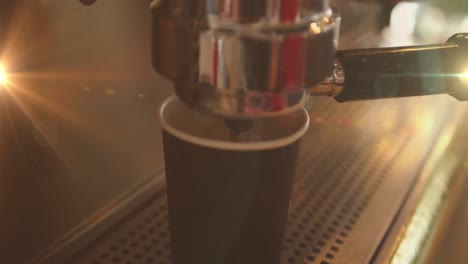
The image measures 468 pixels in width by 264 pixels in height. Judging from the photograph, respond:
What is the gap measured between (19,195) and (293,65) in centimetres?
26

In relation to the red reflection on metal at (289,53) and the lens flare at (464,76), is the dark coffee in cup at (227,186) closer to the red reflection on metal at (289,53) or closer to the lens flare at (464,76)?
the red reflection on metal at (289,53)

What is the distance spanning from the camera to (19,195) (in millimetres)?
437

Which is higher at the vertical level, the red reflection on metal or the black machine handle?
the red reflection on metal

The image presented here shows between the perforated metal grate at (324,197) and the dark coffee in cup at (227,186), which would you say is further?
the perforated metal grate at (324,197)

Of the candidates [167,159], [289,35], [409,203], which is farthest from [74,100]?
[409,203]

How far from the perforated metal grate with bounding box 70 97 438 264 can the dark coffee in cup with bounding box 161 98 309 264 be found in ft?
0.29

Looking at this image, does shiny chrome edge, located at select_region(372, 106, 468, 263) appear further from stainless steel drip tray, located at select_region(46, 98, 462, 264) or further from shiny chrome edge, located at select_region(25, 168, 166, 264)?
shiny chrome edge, located at select_region(25, 168, 166, 264)

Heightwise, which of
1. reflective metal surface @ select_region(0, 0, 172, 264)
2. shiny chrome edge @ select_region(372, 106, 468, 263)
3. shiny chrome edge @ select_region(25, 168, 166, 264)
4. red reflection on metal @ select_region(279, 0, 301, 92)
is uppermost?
red reflection on metal @ select_region(279, 0, 301, 92)

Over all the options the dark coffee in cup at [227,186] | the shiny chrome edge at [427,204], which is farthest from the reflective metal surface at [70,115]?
the shiny chrome edge at [427,204]

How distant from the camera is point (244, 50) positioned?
0.29m

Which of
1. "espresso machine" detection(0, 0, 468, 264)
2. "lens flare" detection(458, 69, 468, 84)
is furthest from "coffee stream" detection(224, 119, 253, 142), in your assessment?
"lens flare" detection(458, 69, 468, 84)

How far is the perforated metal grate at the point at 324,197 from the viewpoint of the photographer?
0.49 metres

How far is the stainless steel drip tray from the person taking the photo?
0.49 meters

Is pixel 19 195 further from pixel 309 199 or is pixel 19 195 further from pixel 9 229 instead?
pixel 309 199
